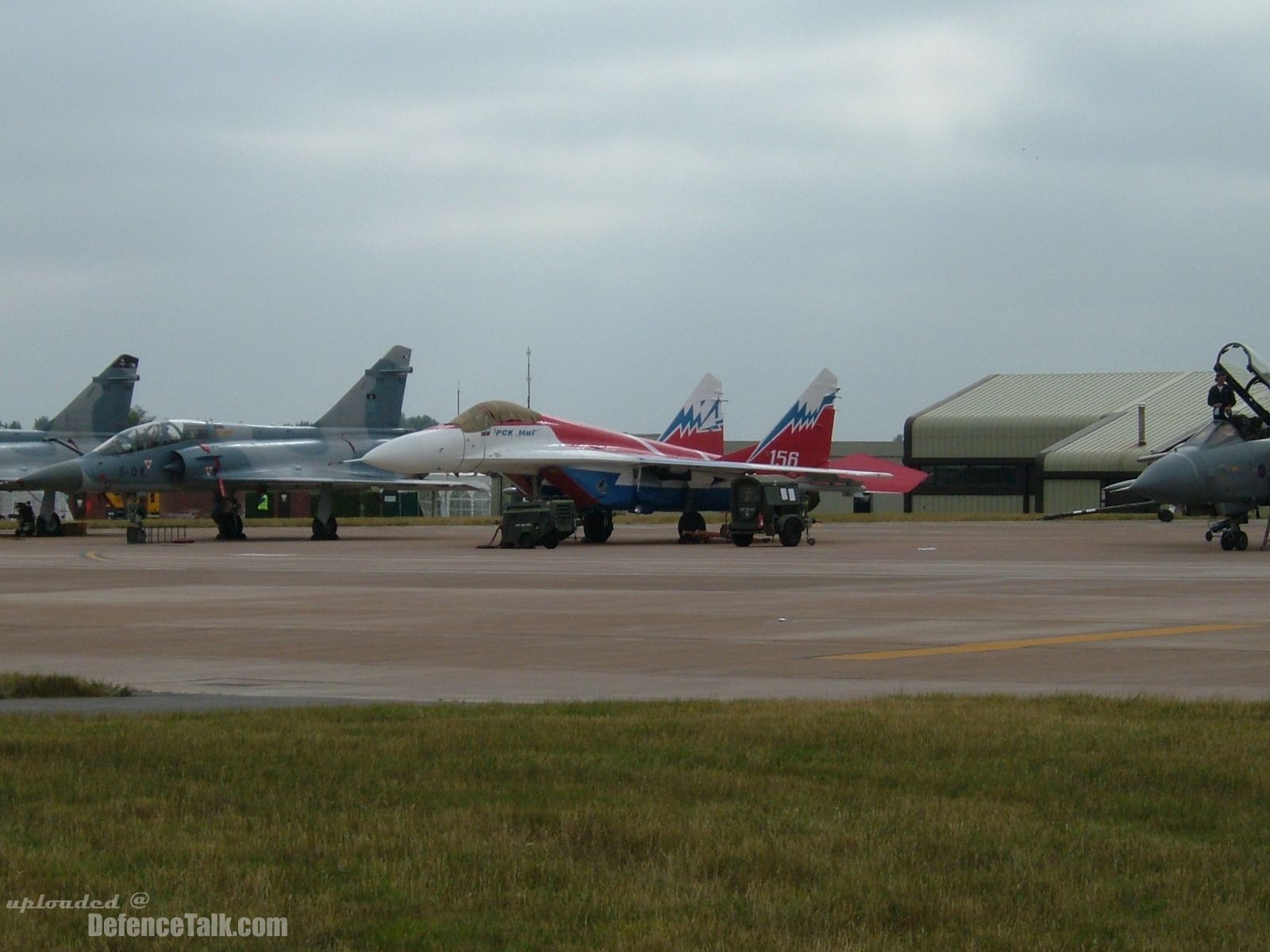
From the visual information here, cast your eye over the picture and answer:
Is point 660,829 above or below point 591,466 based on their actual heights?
below

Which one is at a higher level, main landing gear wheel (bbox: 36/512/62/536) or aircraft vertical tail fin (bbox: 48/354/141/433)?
aircraft vertical tail fin (bbox: 48/354/141/433)

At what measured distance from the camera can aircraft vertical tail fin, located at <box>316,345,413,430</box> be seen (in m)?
52.1

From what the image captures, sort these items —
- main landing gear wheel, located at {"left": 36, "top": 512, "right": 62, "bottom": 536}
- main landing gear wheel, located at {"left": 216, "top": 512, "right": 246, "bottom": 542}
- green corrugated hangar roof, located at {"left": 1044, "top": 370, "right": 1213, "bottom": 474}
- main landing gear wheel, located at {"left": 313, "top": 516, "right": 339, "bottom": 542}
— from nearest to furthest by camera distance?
main landing gear wheel, located at {"left": 216, "top": 512, "right": 246, "bottom": 542} → main landing gear wheel, located at {"left": 313, "top": 516, "right": 339, "bottom": 542} → main landing gear wheel, located at {"left": 36, "top": 512, "right": 62, "bottom": 536} → green corrugated hangar roof, located at {"left": 1044, "top": 370, "right": 1213, "bottom": 474}

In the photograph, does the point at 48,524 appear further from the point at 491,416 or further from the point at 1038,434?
the point at 1038,434

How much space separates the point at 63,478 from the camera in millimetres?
45031

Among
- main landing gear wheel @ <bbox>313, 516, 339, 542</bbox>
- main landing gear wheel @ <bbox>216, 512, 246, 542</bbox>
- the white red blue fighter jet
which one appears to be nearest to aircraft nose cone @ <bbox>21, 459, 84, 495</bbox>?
main landing gear wheel @ <bbox>216, 512, 246, 542</bbox>

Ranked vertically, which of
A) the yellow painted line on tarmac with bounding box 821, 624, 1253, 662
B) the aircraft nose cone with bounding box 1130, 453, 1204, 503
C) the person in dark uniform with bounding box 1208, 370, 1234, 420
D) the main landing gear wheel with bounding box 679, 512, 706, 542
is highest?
the person in dark uniform with bounding box 1208, 370, 1234, 420

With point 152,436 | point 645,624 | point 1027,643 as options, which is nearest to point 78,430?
point 152,436

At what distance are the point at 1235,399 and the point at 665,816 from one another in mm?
33340

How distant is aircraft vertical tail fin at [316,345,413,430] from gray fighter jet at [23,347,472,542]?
360mm

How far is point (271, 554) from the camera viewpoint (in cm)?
3653

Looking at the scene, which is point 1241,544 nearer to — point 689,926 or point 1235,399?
point 1235,399

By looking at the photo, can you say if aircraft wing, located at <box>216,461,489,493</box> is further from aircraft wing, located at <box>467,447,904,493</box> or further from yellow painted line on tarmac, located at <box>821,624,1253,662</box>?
yellow painted line on tarmac, located at <box>821,624,1253,662</box>

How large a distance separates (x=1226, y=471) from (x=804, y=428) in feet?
50.7
